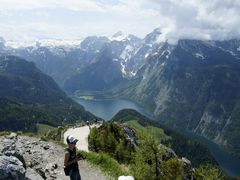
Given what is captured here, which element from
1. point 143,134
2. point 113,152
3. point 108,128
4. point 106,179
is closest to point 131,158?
point 113,152

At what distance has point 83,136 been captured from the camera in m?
111

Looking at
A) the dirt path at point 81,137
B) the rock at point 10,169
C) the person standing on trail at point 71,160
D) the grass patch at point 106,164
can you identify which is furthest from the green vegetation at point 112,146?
the rock at point 10,169

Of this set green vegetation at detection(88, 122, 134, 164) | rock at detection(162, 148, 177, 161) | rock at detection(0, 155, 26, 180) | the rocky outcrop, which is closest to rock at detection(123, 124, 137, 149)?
green vegetation at detection(88, 122, 134, 164)

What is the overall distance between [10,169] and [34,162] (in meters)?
20.5

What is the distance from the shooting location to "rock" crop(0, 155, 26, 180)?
26.9 meters

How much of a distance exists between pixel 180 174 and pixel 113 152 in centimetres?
1405

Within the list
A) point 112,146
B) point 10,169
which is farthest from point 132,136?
point 10,169

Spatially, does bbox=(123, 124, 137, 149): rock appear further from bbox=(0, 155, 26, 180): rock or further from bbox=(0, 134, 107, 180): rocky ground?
bbox=(0, 155, 26, 180): rock

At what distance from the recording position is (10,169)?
2723cm

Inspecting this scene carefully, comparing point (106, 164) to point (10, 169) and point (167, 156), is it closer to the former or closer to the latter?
point (10, 169)

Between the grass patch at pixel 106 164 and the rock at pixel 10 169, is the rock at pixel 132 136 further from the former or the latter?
the rock at pixel 10 169

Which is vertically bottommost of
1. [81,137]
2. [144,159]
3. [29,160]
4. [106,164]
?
[81,137]

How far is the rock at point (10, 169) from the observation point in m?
26.9

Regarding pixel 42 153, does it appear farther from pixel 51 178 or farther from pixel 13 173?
pixel 13 173
